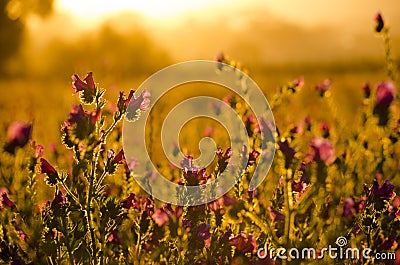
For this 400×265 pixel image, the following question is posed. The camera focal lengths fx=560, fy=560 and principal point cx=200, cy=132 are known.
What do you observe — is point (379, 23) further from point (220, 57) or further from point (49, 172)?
point (49, 172)

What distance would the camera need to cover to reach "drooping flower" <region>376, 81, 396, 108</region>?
1.36 m

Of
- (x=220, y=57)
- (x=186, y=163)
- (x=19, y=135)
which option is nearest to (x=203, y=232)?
(x=186, y=163)

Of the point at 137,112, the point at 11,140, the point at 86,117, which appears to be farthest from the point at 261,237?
the point at 11,140

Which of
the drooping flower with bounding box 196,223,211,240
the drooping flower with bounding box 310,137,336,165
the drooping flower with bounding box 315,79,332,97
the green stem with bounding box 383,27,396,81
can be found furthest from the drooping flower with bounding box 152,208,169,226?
the drooping flower with bounding box 315,79,332,97

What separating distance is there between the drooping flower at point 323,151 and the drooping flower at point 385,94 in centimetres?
17

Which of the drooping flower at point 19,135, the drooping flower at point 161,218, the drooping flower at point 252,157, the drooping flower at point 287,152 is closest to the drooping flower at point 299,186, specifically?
the drooping flower at point 252,157

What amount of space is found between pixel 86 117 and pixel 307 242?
710 mm

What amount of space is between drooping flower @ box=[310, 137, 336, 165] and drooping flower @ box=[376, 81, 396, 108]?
17cm

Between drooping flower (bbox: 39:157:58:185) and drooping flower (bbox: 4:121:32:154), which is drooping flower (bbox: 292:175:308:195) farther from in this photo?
drooping flower (bbox: 4:121:32:154)

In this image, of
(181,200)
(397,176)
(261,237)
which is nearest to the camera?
(181,200)

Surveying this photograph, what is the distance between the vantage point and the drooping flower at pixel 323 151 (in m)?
1.35

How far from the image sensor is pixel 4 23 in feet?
57.5

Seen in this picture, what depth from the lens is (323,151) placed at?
136 centimetres

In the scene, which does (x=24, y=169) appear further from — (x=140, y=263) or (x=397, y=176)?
(x=397, y=176)
